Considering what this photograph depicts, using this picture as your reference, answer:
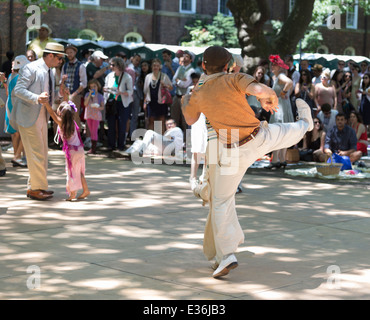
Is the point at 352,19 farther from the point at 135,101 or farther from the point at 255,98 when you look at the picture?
the point at 255,98

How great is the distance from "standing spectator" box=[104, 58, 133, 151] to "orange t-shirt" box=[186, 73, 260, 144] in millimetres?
9769

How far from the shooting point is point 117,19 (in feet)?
127

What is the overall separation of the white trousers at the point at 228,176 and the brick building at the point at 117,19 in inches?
1153

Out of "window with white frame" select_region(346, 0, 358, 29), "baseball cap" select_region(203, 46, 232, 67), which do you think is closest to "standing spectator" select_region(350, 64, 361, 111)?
"baseball cap" select_region(203, 46, 232, 67)

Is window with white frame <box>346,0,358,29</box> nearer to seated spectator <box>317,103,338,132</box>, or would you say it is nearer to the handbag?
the handbag

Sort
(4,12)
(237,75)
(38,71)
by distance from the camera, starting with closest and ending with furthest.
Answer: (237,75)
(38,71)
(4,12)

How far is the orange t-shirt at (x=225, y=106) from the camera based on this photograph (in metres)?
6.40

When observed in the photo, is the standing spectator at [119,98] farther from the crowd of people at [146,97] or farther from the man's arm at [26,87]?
the man's arm at [26,87]

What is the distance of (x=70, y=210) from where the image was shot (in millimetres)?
9484

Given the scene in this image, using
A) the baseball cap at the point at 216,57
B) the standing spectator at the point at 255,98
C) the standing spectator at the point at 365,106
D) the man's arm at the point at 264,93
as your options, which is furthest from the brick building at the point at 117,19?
the man's arm at the point at 264,93

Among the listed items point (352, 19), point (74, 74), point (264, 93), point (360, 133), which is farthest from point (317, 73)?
point (352, 19)

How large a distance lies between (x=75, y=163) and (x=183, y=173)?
→ 11.1 feet
